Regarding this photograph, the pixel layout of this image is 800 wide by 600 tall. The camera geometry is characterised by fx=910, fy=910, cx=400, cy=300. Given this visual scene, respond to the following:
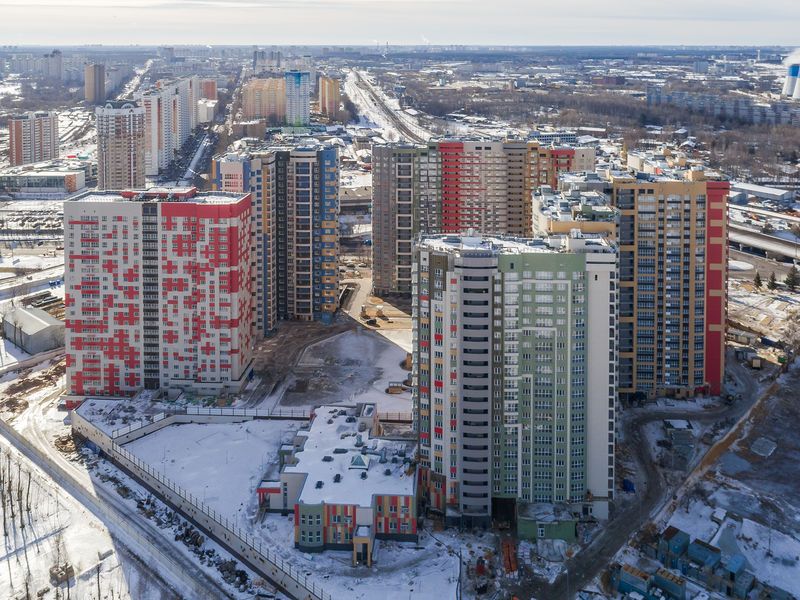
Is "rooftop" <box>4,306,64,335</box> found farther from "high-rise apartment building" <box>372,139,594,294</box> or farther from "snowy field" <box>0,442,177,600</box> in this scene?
"high-rise apartment building" <box>372,139,594,294</box>

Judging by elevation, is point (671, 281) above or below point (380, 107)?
below

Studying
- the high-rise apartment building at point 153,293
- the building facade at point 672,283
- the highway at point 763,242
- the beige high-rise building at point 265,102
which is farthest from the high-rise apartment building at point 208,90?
the building facade at point 672,283

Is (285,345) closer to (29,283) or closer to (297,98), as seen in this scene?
(29,283)

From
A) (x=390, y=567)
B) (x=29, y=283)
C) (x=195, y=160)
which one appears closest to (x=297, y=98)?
(x=195, y=160)

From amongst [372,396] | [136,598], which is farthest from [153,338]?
[136,598]

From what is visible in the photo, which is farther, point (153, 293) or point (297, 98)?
point (297, 98)

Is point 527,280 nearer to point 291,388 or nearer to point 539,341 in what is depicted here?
point 539,341
